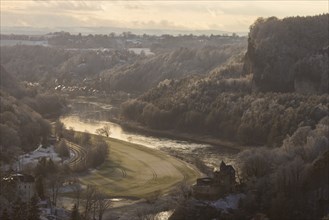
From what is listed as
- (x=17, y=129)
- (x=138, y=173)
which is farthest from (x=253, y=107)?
(x=17, y=129)

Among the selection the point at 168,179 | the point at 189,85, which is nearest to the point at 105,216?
the point at 168,179

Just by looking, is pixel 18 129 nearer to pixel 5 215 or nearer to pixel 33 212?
pixel 33 212

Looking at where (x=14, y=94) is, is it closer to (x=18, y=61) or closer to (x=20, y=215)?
(x=20, y=215)

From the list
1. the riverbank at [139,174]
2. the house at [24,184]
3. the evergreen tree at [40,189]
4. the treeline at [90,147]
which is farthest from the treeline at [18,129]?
the house at [24,184]

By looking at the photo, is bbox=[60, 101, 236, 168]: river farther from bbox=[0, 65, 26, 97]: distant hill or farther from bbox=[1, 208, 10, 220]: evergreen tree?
bbox=[1, 208, 10, 220]: evergreen tree

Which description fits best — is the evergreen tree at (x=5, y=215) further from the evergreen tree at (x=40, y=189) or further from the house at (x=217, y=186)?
the house at (x=217, y=186)

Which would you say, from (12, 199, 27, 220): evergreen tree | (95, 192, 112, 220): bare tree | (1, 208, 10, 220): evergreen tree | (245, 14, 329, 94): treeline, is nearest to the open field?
(95, 192, 112, 220): bare tree
